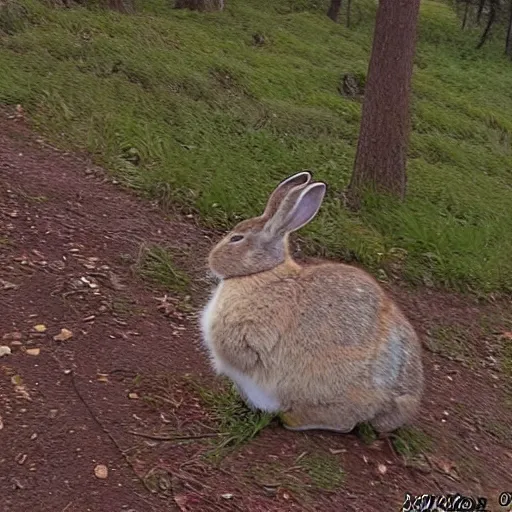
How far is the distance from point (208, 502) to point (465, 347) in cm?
289

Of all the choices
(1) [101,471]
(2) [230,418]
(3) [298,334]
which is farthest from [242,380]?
(1) [101,471]

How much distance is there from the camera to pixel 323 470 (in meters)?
3.36

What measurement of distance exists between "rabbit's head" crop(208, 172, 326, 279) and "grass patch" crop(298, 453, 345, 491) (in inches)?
30.9

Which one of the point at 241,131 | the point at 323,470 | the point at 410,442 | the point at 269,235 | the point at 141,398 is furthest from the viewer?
the point at 241,131

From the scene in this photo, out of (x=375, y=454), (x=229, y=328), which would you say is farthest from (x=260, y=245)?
(x=375, y=454)

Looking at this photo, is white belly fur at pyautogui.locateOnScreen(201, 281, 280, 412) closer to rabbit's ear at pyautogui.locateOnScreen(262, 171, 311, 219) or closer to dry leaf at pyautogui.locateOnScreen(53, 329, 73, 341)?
rabbit's ear at pyautogui.locateOnScreen(262, 171, 311, 219)

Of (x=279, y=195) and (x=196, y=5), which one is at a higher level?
(x=279, y=195)

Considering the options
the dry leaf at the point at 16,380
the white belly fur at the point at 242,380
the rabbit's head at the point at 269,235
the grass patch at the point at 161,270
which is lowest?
the grass patch at the point at 161,270

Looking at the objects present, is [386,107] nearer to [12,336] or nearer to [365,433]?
[365,433]

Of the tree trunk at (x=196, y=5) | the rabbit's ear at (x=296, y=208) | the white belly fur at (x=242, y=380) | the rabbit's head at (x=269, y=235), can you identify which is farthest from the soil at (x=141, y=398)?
the tree trunk at (x=196, y=5)

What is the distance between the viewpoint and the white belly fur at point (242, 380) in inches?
137

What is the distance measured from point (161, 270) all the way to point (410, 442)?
1.92 m

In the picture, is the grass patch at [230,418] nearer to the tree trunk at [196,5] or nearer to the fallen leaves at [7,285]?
the fallen leaves at [7,285]

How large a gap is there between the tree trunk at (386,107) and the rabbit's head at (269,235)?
3.53 meters
